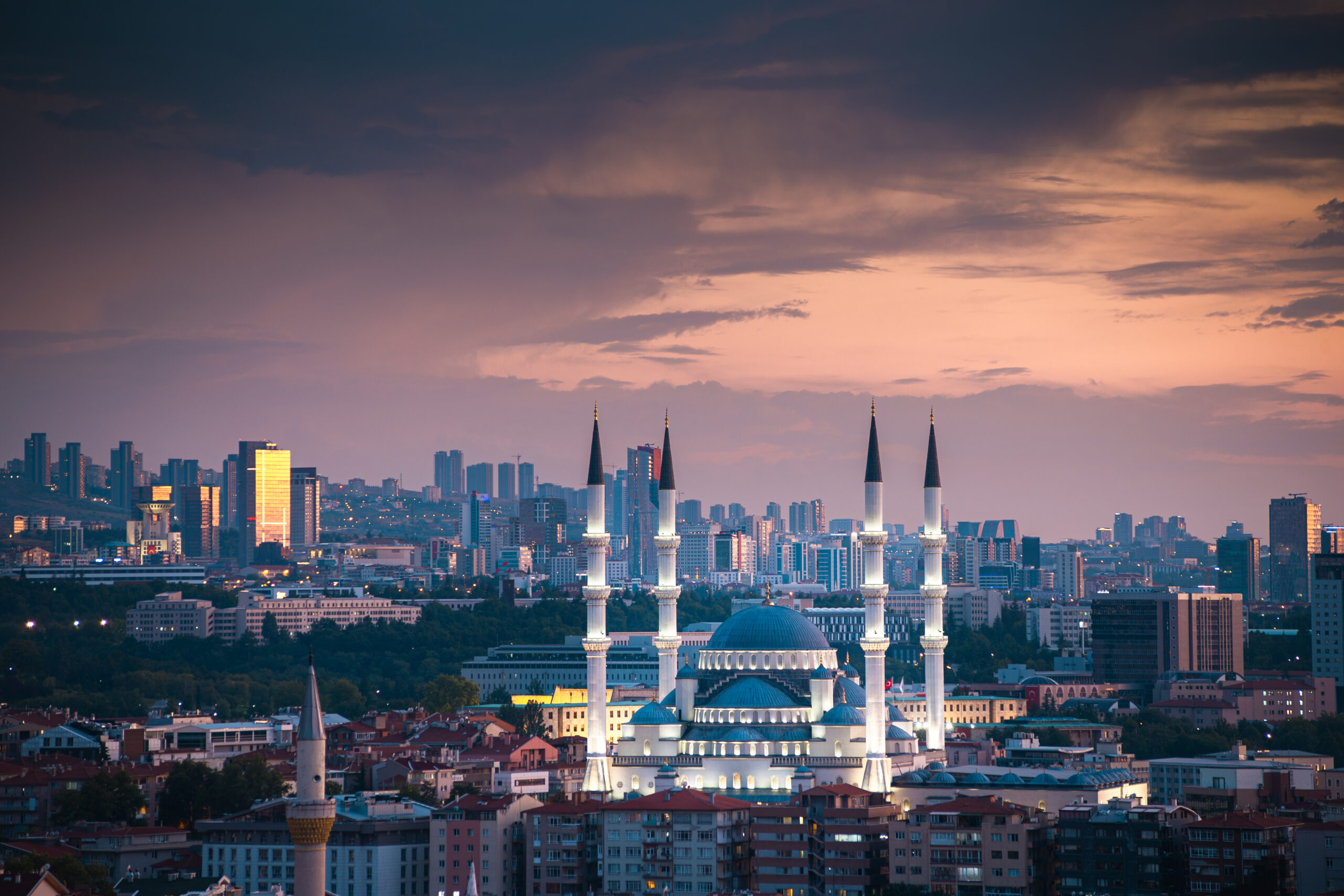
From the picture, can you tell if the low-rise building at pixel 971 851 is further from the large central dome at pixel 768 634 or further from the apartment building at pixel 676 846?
the large central dome at pixel 768 634

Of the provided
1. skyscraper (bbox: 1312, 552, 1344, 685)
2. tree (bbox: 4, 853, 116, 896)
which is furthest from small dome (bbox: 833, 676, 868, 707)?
skyscraper (bbox: 1312, 552, 1344, 685)

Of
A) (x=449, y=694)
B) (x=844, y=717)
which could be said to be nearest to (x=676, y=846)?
(x=844, y=717)

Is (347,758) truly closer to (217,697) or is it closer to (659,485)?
(659,485)

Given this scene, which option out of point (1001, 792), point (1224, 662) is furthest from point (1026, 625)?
point (1001, 792)

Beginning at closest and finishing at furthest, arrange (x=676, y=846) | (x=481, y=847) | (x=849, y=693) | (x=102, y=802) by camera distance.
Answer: (x=676, y=846), (x=481, y=847), (x=849, y=693), (x=102, y=802)

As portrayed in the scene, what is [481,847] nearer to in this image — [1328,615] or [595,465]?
[595,465]

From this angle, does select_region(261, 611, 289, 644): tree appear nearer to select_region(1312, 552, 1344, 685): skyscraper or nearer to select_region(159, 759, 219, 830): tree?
select_region(1312, 552, 1344, 685): skyscraper
